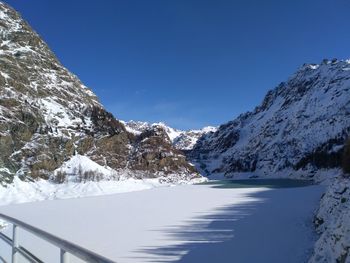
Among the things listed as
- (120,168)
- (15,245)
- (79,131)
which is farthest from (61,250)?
(120,168)

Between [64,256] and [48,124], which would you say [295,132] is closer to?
[48,124]

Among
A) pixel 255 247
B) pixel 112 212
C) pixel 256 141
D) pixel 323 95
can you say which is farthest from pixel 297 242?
pixel 256 141

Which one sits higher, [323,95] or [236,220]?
[323,95]

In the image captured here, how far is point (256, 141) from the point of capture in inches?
5694

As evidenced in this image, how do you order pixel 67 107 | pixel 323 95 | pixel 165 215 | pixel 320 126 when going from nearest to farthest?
pixel 165 215 < pixel 67 107 < pixel 320 126 < pixel 323 95

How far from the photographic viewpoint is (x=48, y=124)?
47.4 m

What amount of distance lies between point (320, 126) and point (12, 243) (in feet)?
342

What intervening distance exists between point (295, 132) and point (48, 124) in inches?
3365

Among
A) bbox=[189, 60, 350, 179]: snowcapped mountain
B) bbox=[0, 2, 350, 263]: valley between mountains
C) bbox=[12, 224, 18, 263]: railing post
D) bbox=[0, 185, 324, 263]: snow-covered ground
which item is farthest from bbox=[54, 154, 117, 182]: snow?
bbox=[189, 60, 350, 179]: snowcapped mountain

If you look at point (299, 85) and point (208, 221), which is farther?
point (299, 85)

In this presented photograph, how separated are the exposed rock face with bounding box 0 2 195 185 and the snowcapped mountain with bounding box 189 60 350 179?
130 ft

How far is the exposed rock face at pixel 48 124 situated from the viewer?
140 feet

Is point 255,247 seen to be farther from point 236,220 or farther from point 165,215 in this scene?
point 165,215

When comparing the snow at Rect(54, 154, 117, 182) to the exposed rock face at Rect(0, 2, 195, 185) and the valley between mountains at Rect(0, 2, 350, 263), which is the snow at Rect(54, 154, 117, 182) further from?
the exposed rock face at Rect(0, 2, 195, 185)
